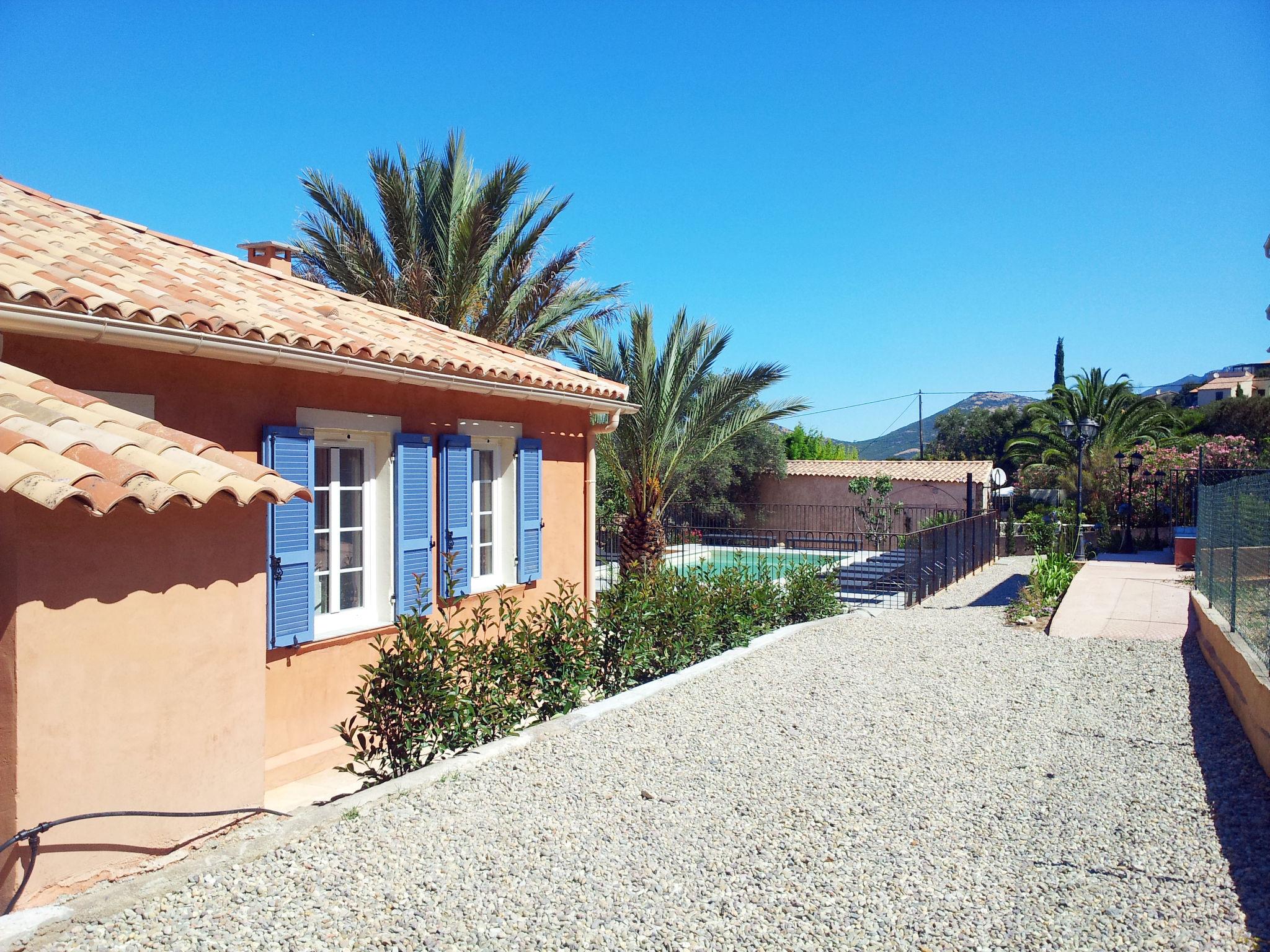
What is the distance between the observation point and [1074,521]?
2081 centimetres

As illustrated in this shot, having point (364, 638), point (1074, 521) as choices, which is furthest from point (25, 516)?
point (1074, 521)

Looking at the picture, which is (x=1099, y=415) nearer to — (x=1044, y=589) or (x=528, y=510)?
(x=1044, y=589)

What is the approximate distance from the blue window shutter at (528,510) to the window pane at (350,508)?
1.77 m

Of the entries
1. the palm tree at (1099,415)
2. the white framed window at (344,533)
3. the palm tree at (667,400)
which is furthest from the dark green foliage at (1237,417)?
the white framed window at (344,533)

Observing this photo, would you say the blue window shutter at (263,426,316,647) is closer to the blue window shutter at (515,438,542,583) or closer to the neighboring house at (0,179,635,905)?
the neighboring house at (0,179,635,905)

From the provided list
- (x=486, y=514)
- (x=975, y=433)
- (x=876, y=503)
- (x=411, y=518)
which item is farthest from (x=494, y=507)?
(x=975, y=433)

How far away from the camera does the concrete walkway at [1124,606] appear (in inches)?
353

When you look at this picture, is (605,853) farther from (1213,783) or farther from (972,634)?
(972,634)

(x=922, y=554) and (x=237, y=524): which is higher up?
(x=237, y=524)

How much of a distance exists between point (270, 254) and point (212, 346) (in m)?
4.19

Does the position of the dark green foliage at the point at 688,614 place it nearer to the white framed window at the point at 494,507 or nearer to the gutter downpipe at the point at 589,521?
the gutter downpipe at the point at 589,521

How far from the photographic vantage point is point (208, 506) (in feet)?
13.9

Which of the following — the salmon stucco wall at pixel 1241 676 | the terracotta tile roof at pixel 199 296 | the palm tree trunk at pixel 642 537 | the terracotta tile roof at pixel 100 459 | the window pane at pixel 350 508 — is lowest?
the salmon stucco wall at pixel 1241 676

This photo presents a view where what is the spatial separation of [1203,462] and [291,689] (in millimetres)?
24775
